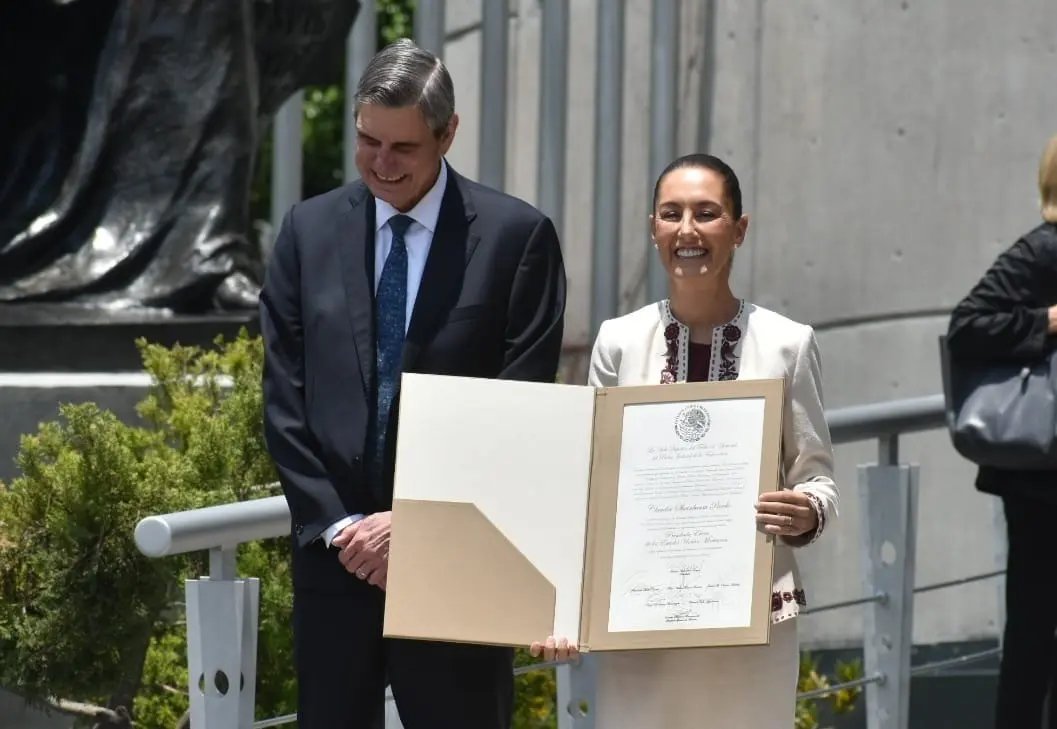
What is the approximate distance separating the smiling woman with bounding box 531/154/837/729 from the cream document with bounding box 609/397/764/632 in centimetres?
9

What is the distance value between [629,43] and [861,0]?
4.56 feet

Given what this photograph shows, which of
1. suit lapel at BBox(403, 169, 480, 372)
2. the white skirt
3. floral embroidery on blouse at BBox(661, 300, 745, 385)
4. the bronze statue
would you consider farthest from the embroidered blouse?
the bronze statue

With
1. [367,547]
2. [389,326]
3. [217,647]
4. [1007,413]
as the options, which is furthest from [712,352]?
[1007,413]

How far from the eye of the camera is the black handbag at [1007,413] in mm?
4559

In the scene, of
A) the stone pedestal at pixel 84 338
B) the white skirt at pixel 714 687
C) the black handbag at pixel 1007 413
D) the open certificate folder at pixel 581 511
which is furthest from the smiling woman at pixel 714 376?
the stone pedestal at pixel 84 338

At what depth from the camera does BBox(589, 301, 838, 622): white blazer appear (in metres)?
3.15

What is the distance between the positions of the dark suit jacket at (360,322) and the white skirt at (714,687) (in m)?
0.49

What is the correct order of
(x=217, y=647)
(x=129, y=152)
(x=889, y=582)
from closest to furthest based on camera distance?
(x=217, y=647), (x=889, y=582), (x=129, y=152)

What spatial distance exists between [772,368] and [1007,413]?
1602mm

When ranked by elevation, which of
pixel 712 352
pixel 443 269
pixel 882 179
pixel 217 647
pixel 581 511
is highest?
pixel 882 179

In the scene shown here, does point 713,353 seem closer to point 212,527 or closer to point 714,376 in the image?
point 714,376

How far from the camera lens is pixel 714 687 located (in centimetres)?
312

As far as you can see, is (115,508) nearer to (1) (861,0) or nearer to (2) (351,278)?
(2) (351,278)

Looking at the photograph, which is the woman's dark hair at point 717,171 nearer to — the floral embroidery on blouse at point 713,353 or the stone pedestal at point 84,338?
the floral embroidery on blouse at point 713,353
